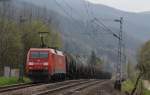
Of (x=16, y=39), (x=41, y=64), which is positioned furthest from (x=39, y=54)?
(x=16, y=39)

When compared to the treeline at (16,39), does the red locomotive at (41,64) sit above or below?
below

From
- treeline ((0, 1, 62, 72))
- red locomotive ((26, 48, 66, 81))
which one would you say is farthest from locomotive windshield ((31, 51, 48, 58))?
treeline ((0, 1, 62, 72))

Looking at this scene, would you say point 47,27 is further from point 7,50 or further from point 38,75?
point 38,75

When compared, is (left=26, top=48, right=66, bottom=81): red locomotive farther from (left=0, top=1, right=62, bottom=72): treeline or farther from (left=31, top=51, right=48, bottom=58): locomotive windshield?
(left=0, top=1, right=62, bottom=72): treeline

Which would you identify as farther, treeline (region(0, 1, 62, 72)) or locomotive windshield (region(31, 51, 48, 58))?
treeline (region(0, 1, 62, 72))

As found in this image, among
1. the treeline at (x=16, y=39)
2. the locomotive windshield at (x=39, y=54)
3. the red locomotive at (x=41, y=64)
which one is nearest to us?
the red locomotive at (x=41, y=64)

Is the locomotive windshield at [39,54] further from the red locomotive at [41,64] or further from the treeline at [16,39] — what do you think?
the treeline at [16,39]

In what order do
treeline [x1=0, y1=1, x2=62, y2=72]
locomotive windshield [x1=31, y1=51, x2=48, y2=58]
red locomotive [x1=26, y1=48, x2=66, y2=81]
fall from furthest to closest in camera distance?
treeline [x1=0, y1=1, x2=62, y2=72], locomotive windshield [x1=31, y1=51, x2=48, y2=58], red locomotive [x1=26, y1=48, x2=66, y2=81]

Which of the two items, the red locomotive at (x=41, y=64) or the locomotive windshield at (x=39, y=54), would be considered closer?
the red locomotive at (x=41, y=64)

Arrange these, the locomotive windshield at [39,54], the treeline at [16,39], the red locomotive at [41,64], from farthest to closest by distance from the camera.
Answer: the treeline at [16,39] → the locomotive windshield at [39,54] → the red locomotive at [41,64]

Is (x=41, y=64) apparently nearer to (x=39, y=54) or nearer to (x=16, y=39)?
(x=39, y=54)

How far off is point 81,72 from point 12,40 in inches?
487

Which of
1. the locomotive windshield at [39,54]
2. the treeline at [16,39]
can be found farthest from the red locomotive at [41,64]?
the treeline at [16,39]

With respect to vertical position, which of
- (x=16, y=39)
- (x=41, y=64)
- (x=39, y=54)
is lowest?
(x=41, y=64)
